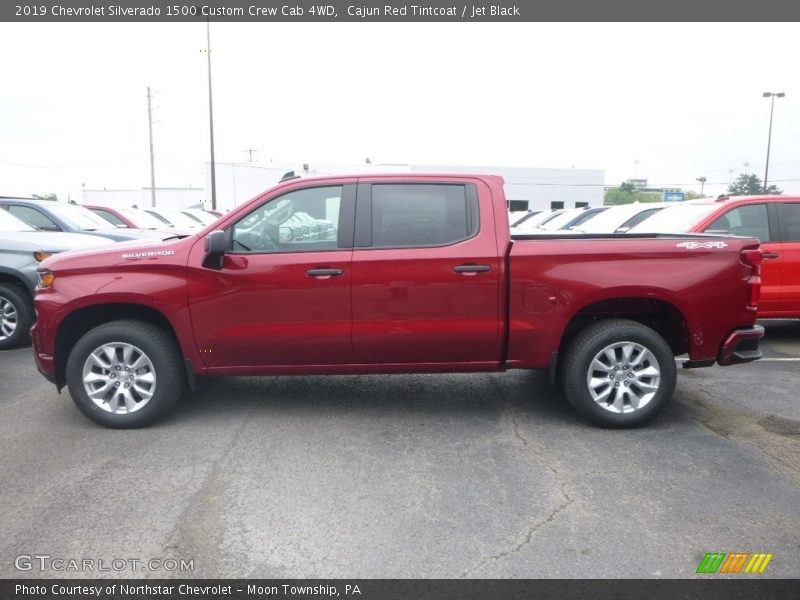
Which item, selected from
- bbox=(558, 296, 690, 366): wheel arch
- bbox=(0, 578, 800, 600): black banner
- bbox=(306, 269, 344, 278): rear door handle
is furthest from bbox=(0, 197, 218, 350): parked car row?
bbox=(558, 296, 690, 366): wheel arch

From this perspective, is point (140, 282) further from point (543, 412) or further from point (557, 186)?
point (557, 186)

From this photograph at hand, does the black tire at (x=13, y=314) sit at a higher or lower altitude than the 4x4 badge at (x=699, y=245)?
lower

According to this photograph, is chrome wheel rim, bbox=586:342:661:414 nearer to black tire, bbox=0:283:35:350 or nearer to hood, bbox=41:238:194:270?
hood, bbox=41:238:194:270

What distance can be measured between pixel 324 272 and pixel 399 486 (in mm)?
1731

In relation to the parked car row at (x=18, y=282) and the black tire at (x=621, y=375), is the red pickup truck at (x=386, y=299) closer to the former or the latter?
the black tire at (x=621, y=375)

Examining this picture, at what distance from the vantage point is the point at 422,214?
514 cm

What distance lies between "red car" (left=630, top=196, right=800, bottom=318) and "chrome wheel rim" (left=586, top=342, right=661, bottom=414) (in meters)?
3.37

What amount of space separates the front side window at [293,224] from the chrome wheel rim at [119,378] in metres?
1.15

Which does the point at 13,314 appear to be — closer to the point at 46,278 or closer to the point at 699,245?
the point at 46,278

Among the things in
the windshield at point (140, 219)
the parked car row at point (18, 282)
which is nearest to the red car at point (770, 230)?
the parked car row at point (18, 282)

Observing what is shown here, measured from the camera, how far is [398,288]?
16.3ft

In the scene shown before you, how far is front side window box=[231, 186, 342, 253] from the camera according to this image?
5094 mm

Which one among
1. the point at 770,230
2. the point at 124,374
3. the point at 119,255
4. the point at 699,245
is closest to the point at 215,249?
the point at 119,255

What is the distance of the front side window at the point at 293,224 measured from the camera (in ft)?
16.7
